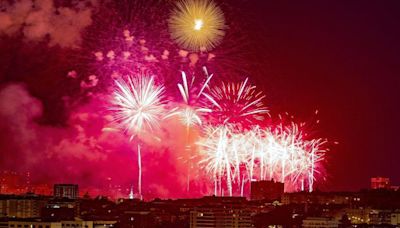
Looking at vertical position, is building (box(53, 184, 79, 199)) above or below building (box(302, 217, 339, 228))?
above

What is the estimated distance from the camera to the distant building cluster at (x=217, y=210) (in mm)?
26828

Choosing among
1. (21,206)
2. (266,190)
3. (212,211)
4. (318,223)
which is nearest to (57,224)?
(212,211)

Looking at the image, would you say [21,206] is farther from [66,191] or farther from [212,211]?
[212,211]

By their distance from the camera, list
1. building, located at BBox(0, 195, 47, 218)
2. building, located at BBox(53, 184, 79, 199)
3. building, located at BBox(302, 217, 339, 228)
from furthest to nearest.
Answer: building, located at BBox(53, 184, 79, 199) → building, located at BBox(0, 195, 47, 218) → building, located at BBox(302, 217, 339, 228)

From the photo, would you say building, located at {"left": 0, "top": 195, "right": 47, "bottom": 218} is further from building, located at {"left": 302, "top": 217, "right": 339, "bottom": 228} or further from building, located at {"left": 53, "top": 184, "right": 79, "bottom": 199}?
building, located at {"left": 302, "top": 217, "right": 339, "bottom": 228}

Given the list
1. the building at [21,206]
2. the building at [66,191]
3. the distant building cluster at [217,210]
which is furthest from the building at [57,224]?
the building at [66,191]

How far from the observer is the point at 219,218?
26.8 metres

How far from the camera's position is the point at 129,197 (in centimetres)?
3064

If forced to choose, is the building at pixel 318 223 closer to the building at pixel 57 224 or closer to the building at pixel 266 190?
the building at pixel 266 190

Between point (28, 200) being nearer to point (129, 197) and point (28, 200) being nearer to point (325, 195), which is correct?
point (129, 197)

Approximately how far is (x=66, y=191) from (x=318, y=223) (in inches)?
324

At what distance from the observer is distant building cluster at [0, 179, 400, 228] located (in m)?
26.8

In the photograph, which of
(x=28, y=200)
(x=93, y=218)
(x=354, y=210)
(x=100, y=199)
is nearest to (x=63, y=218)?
(x=93, y=218)

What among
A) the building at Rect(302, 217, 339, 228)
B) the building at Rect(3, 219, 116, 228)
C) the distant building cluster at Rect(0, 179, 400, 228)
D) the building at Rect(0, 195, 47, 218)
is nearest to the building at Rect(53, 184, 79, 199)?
the distant building cluster at Rect(0, 179, 400, 228)
